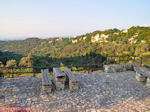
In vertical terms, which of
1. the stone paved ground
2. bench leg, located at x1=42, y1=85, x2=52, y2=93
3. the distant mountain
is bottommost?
the stone paved ground

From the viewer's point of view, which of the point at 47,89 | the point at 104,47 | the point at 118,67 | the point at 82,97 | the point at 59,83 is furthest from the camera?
the point at 104,47

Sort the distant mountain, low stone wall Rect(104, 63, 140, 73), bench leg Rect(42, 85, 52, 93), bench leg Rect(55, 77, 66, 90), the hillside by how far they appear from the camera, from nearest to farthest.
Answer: bench leg Rect(42, 85, 52, 93) < bench leg Rect(55, 77, 66, 90) < low stone wall Rect(104, 63, 140, 73) < the hillside < the distant mountain

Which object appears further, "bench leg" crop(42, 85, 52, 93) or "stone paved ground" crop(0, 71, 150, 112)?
"bench leg" crop(42, 85, 52, 93)

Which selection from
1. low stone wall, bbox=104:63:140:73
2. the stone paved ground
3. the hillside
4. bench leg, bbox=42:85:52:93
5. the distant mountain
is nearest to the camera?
the stone paved ground

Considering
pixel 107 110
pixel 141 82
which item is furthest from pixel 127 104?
pixel 141 82

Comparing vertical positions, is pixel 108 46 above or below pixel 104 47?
above

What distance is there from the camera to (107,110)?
3.20m

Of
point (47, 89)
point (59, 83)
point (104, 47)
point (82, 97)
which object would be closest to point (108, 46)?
point (104, 47)

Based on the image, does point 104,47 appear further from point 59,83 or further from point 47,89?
point 47,89

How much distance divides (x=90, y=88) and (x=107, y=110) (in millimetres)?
1412

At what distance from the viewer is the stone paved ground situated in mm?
3273

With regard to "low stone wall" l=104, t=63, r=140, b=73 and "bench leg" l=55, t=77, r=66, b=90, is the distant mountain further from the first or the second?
"bench leg" l=55, t=77, r=66, b=90

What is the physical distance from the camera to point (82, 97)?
383cm

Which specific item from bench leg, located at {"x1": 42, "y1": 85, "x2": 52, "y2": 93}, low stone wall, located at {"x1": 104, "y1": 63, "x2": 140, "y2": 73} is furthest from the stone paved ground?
low stone wall, located at {"x1": 104, "y1": 63, "x2": 140, "y2": 73}
